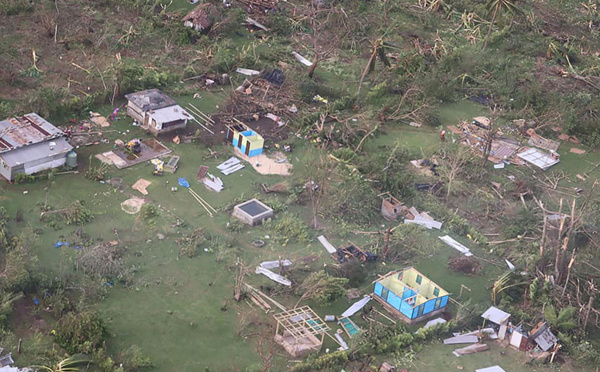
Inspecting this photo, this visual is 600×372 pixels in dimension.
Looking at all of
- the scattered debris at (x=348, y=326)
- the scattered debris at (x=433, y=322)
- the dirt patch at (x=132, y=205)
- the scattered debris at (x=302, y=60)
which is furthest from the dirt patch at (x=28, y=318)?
the scattered debris at (x=302, y=60)

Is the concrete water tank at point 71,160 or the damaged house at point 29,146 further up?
the damaged house at point 29,146

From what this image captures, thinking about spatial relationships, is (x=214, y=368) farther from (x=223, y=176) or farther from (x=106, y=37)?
(x=106, y=37)

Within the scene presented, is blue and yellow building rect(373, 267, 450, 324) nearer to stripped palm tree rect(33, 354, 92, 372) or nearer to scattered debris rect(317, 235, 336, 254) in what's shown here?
scattered debris rect(317, 235, 336, 254)

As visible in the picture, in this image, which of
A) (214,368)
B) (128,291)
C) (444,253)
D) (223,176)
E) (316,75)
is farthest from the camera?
(316,75)

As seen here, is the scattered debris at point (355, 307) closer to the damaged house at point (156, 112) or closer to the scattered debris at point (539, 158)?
the damaged house at point (156, 112)

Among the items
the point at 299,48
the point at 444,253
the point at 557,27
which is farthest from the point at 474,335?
the point at 557,27
